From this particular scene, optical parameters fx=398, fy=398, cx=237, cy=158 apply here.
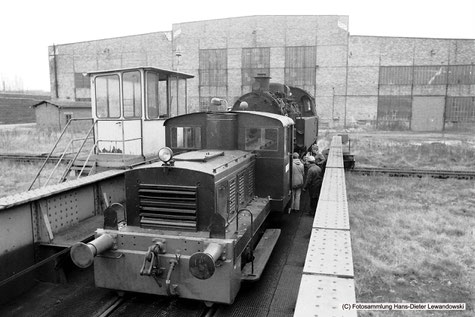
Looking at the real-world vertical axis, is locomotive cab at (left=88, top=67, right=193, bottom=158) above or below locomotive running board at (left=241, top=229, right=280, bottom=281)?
above

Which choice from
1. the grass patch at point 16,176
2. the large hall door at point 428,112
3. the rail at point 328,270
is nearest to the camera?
the rail at point 328,270

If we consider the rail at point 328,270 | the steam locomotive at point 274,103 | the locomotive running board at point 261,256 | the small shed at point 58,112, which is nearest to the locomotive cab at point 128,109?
the steam locomotive at point 274,103

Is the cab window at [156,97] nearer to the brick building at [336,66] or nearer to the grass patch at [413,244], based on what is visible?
the grass patch at [413,244]

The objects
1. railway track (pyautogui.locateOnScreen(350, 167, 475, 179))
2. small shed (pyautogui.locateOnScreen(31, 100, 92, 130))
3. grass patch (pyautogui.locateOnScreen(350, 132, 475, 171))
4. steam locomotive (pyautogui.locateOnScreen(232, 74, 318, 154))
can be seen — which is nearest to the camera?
steam locomotive (pyautogui.locateOnScreen(232, 74, 318, 154))

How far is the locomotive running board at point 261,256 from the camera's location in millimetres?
5652

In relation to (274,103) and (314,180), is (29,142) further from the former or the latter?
(314,180)

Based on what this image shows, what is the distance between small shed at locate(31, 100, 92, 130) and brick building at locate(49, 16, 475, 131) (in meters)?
10.2

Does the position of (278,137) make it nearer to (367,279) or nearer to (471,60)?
(367,279)

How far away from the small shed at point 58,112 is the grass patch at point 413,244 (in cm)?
2455

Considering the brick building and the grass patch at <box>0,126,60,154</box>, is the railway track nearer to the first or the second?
the grass patch at <box>0,126,60,154</box>

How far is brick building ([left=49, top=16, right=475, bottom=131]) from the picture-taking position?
3538 centimetres

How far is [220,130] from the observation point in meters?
7.35

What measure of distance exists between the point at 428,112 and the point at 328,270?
122 feet

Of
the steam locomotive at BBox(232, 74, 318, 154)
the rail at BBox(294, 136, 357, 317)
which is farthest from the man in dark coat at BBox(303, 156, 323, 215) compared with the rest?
the rail at BBox(294, 136, 357, 317)
